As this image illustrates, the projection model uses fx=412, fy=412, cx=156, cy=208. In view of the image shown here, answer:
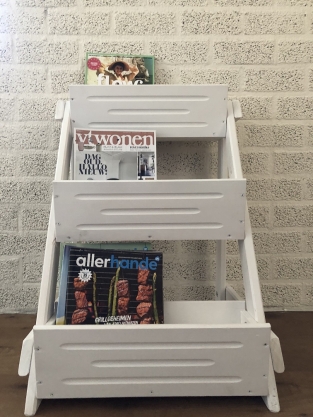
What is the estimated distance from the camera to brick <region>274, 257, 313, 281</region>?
135 centimetres

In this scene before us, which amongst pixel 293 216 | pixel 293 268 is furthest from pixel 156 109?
pixel 293 268

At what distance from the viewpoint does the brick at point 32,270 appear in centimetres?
134

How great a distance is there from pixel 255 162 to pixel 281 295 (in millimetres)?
448

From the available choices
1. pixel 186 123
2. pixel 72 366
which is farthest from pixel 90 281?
pixel 186 123

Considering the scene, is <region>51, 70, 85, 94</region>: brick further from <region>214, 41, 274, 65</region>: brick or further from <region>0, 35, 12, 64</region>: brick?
<region>214, 41, 274, 65</region>: brick

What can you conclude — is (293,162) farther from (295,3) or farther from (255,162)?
(295,3)

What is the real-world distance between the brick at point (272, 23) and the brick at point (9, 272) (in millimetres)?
1043

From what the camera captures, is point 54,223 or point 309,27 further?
point 309,27

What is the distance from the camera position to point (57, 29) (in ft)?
4.17

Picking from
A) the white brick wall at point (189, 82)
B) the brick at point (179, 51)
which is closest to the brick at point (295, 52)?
the white brick wall at point (189, 82)

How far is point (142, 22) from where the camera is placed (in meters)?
1.27

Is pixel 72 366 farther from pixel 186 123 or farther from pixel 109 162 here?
pixel 186 123

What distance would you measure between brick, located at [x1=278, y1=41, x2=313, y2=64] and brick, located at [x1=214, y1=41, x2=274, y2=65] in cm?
3

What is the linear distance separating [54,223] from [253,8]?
0.91m
